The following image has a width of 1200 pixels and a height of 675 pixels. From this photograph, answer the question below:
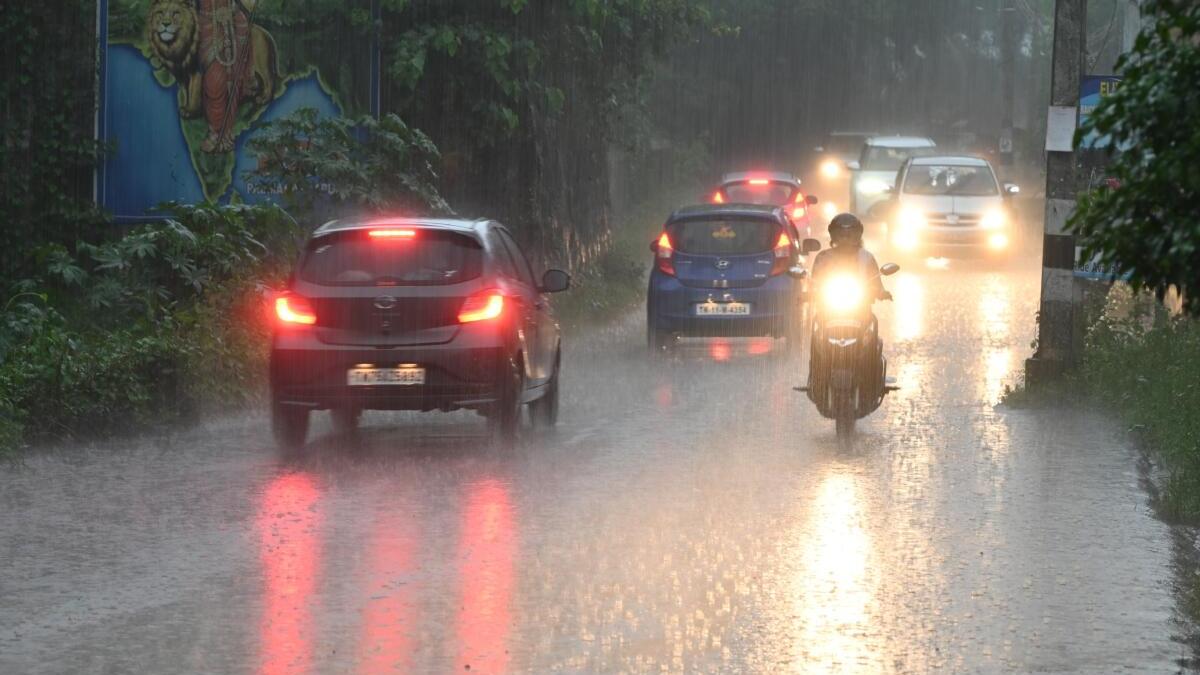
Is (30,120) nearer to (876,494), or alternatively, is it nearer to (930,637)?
(876,494)

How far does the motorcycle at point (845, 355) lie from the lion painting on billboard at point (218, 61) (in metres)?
10.6

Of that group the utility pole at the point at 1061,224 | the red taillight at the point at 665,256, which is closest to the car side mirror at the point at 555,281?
the utility pole at the point at 1061,224

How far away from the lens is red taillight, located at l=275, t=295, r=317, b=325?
13750 mm

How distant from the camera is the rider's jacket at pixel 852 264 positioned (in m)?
14.9

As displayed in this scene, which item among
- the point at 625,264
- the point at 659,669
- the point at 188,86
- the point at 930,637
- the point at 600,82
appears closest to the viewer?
the point at 659,669

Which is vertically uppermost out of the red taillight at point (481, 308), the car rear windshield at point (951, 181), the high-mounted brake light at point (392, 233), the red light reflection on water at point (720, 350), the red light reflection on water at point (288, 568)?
the high-mounted brake light at point (392, 233)

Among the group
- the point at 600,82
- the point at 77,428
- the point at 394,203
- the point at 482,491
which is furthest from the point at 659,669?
the point at 600,82

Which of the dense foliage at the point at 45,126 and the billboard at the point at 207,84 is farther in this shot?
the billboard at the point at 207,84

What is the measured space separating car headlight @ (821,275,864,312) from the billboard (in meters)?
9.38

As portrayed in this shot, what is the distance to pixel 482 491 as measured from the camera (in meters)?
12.0

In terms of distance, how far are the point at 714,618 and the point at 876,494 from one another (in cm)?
367

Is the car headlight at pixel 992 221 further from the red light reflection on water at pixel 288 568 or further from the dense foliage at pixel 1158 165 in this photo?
the dense foliage at pixel 1158 165

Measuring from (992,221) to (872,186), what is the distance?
9768mm

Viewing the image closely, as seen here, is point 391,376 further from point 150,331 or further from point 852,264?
point 150,331
